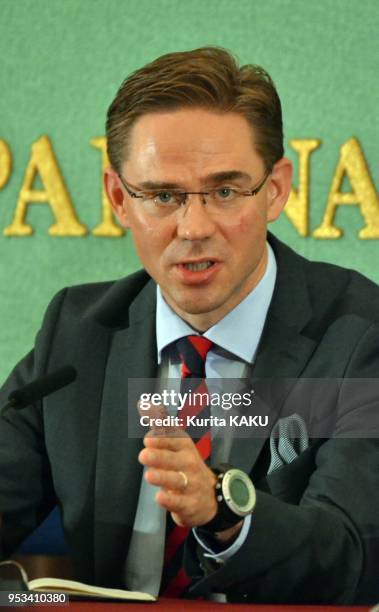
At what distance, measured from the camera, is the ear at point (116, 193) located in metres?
1.81

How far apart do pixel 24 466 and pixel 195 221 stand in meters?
0.51

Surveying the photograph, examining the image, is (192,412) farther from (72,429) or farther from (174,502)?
(174,502)

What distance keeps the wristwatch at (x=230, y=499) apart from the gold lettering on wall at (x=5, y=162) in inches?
49.8

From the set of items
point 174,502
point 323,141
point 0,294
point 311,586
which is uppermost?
point 323,141

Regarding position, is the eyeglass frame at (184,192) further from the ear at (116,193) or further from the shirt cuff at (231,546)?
the shirt cuff at (231,546)

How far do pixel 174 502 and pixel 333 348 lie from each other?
574mm

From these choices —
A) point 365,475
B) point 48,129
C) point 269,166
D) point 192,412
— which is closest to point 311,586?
point 365,475

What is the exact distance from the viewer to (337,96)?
231 cm

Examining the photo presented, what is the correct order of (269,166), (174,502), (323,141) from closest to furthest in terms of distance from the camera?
1. (174,502)
2. (269,166)
3. (323,141)

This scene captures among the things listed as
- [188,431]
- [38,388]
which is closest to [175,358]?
[188,431]

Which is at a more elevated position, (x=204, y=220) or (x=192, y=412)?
(x=204, y=220)

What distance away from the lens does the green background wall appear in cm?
230

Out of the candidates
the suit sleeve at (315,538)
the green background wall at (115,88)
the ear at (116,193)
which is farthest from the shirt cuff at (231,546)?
the green background wall at (115,88)

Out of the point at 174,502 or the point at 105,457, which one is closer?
the point at 174,502
